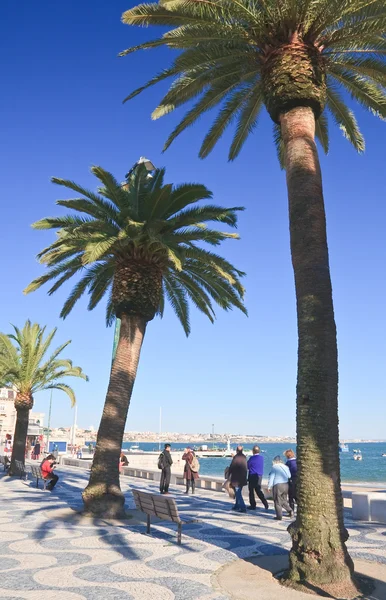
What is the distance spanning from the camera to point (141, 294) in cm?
1295

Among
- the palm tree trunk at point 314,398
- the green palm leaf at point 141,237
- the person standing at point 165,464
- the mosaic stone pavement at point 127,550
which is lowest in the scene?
the mosaic stone pavement at point 127,550

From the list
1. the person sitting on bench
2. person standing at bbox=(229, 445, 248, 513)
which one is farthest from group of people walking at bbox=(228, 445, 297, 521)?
the person sitting on bench

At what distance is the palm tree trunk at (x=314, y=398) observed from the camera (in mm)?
6316

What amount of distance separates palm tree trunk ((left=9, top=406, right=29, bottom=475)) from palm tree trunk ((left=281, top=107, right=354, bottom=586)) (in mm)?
19732

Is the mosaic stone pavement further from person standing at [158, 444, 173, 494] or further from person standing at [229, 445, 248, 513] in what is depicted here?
person standing at [158, 444, 173, 494]

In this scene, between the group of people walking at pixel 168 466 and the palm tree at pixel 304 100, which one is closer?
the palm tree at pixel 304 100

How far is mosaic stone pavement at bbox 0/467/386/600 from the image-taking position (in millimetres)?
6199

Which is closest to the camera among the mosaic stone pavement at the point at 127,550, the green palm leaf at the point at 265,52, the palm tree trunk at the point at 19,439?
the mosaic stone pavement at the point at 127,550

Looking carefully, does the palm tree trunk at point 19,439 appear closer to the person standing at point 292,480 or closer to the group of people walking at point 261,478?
the group of people walking at point 261,478

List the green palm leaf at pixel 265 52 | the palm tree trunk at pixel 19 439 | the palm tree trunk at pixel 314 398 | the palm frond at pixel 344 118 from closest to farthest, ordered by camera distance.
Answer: the palm tree trunk at pixel 314 398, the green palm leaf at pixel 265 52, the palm frond at pixel 344 118, the palm tree trunk at pixel 19 439

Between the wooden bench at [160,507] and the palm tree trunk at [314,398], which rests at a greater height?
the palm tree trunk at [314,398]

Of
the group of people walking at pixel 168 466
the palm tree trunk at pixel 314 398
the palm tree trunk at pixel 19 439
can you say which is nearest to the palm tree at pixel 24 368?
the palm tree trunk at pixel 19 439

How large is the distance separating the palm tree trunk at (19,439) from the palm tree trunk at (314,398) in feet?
64.7

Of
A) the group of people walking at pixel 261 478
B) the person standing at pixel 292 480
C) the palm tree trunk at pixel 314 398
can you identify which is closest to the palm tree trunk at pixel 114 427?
the group of people walking at pixel 261 478
